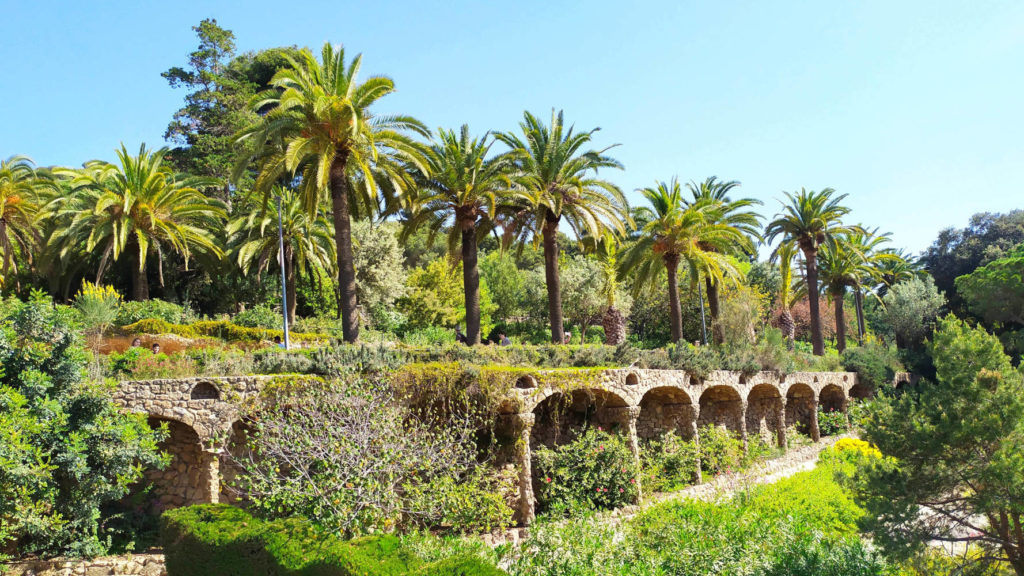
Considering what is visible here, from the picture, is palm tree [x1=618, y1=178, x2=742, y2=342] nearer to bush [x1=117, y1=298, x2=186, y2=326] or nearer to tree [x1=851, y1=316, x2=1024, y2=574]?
tree [x1=851, y1=316, x2=1024, y2=574]

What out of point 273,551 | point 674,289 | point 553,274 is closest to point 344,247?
point 553,274

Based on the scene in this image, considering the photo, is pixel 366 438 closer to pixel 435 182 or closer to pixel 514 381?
pixel 514 381

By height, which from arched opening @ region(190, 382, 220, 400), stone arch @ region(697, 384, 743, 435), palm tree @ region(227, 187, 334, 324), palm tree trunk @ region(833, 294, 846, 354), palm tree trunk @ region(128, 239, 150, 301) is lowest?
stone arch @ region(697, 384, 743, 435)

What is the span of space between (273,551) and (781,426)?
2206 cm

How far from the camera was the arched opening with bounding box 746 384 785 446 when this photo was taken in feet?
84.7

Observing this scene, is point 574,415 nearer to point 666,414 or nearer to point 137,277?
point 666,414

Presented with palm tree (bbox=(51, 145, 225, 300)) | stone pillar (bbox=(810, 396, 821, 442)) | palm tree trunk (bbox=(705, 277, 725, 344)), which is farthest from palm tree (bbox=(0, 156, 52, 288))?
stone pillar (bbox=(810, 396, 821, 442))

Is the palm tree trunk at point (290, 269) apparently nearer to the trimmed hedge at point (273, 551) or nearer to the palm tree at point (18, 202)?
the palm tree at point (18, 202)

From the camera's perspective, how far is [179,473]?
41.1 feet

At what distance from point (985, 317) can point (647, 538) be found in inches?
1543

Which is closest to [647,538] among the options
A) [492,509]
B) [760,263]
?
[492,509]

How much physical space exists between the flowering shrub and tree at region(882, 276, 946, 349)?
3364 cm

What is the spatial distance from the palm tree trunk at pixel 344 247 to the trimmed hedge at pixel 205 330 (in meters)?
5.45

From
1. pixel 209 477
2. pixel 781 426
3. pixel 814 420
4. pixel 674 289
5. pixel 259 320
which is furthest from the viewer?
pixel 814 420
